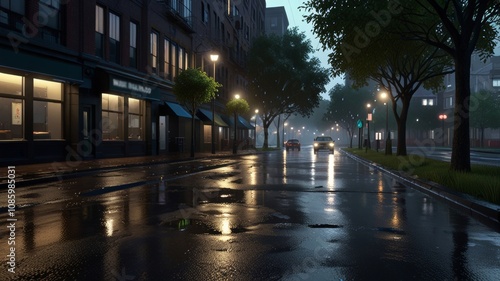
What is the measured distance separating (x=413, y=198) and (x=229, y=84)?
39962 mm

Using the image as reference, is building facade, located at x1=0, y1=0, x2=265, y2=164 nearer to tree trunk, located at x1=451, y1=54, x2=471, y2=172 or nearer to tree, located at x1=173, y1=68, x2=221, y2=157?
tree, located at x1=173, y1=68, x2=221, y2=157

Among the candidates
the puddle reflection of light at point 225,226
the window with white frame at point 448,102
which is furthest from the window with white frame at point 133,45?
the window with white frame at point 448,102

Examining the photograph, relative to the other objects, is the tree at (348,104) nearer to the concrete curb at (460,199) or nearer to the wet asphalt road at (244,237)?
the concrete curb at (460,199)

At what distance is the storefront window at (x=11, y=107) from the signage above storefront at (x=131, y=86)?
567 centimetres

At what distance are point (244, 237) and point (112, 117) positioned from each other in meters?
20.6

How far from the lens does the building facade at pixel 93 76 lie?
17500 mm

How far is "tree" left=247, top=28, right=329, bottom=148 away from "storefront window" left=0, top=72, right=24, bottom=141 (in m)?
34.5

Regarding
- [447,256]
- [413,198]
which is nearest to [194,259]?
[447,256]

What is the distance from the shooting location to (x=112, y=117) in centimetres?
2464

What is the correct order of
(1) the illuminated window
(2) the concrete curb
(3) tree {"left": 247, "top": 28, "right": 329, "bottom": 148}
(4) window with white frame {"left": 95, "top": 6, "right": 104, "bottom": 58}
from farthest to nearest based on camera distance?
(1) the illuminated window, (3) tree {"left": 247, "top": 28, "right": 329, "bottom": 148}, (4) window with white frame {"left": 95, "top": 6, "right": 104, "bottom": 58}, (2) the concrete curb

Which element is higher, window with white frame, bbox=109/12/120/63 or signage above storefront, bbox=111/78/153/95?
window with white frame, bbox=109/12/120/63

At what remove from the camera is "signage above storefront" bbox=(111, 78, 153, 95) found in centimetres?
2312

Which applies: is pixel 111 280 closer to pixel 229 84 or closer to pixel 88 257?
pixel 88 257

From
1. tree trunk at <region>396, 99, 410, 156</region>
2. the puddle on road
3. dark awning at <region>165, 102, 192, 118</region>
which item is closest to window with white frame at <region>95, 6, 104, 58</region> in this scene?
dark awning at <region>165, 102, 192, 118</region>
